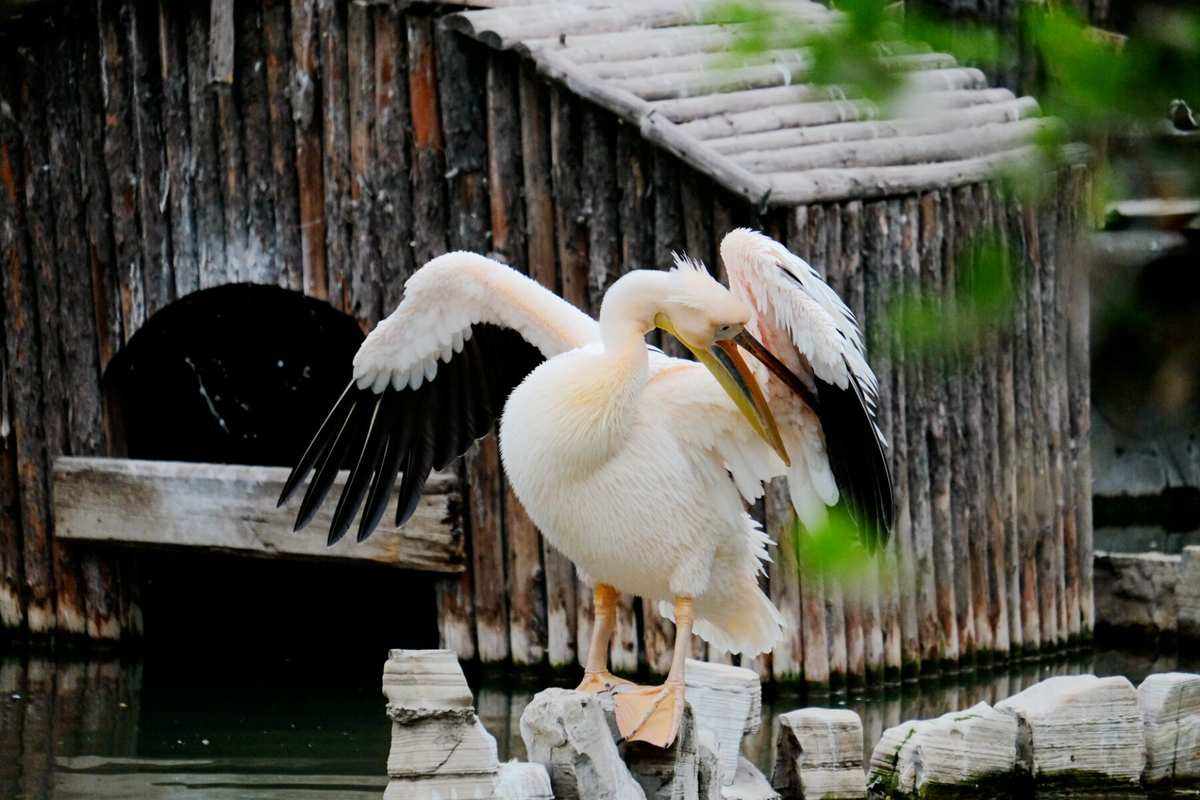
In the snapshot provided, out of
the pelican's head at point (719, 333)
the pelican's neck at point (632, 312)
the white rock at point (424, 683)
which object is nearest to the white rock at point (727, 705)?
the pelican's head at point (719, 333)

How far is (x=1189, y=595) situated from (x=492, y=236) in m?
3.92

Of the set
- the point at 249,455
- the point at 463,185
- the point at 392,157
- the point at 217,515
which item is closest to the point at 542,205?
the point at 463,185

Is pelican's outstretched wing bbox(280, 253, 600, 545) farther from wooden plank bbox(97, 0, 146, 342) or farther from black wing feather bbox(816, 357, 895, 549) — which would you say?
wooden plank bbox(97, 0, 146, 342)

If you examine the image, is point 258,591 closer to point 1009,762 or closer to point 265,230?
point 265,230

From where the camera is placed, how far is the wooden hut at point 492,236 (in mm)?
7984

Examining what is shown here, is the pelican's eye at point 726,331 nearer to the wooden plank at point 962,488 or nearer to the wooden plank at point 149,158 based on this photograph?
the wooden plank at point 962,488

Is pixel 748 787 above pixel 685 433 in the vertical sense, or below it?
below

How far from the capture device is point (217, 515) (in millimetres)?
8836

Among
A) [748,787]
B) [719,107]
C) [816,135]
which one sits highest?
[719,107]

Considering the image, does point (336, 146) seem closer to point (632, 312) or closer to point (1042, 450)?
point (1042, 450)

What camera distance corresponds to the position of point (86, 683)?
8.66 m

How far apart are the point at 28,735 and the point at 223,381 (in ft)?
11.7

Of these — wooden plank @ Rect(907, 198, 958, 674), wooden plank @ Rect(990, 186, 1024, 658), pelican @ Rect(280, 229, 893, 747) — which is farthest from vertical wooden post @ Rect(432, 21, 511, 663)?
pelican @ Rect(280, 229, 893, 747)

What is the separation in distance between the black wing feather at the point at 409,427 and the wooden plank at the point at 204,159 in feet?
9.72
